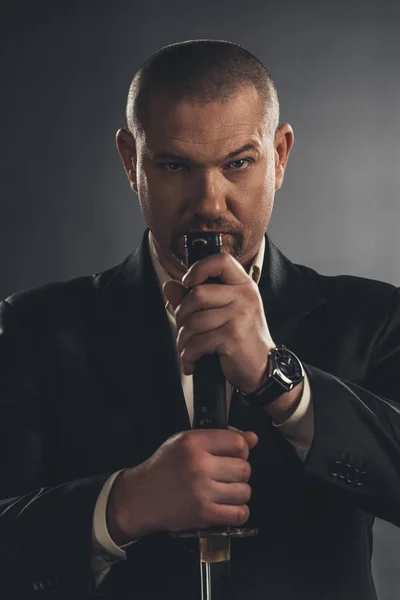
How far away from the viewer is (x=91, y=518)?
47.7 inches

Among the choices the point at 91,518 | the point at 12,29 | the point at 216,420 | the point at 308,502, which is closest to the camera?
the point at 216,420

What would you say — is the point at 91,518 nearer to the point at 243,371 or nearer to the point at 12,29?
the point at 243,371

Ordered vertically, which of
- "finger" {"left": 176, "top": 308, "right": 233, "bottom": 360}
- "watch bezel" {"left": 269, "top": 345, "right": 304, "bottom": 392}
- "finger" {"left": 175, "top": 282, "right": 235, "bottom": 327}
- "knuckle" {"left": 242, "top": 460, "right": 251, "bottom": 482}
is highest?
"finger" {"left": 175, "top": 282, "right": 235, "bottom": 327}

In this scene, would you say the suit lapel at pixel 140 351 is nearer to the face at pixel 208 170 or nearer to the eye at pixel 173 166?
the face at pixel 208 170

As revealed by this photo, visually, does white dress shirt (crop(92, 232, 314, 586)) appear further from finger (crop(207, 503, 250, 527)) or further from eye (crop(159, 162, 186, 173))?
eye (crop(159, 162, 186, 173))

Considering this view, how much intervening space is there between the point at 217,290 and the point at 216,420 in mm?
133

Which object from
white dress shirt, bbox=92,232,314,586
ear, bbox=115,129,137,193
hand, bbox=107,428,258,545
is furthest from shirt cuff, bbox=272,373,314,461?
ear, bbox=115,129,137,193

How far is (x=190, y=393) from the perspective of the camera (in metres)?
1.45

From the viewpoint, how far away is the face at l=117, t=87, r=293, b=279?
4.31 ft

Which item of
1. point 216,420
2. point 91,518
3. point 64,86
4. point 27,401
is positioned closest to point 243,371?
point 216,420

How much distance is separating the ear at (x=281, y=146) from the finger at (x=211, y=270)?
0.43 metres

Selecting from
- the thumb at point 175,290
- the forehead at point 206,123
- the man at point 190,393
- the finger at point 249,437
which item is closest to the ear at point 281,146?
the man at point 190,393

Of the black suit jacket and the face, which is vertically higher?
the face

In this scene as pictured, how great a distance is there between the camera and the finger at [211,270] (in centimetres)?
106
